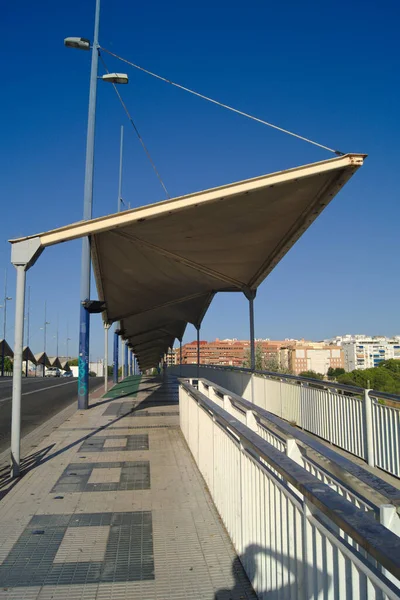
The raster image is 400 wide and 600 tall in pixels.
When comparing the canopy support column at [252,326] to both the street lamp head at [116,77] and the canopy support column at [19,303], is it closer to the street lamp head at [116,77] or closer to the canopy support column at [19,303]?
the street lamp head at [116,77]

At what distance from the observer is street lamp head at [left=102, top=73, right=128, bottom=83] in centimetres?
1397

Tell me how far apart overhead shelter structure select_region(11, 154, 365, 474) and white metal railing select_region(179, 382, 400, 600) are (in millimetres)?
→ 3791

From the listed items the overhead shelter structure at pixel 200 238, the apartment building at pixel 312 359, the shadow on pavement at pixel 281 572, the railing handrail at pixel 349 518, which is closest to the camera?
the railing handrail at pixel 349 518

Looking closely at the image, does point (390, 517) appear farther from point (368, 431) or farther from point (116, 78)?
point (116, 78)

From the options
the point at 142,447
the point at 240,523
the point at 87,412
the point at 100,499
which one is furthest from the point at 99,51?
the point at 240,523

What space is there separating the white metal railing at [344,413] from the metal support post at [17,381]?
459cm

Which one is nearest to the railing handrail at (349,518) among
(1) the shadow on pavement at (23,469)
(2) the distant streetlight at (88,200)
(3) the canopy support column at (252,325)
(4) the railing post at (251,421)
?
(4) the railing post at (251,421)

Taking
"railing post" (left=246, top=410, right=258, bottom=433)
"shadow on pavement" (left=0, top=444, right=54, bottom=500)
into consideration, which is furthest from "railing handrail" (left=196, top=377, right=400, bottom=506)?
"shadow on pavement" (left=0, top=444, right=54, bottom=500)

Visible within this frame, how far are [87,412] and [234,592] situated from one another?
10.8 meters

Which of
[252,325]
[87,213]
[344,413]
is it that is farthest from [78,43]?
[344,413]

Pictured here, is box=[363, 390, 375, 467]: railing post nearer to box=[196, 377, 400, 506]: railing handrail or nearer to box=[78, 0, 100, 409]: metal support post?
box=[196, 377, 400, 506]: railing handrail

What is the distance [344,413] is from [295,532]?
16.7ft

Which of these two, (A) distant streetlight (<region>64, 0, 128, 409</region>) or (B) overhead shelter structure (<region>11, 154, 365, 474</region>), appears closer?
(B) overhead shelter structure (<region>11, 154, 365, 474</region>)

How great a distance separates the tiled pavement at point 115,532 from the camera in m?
3.30
